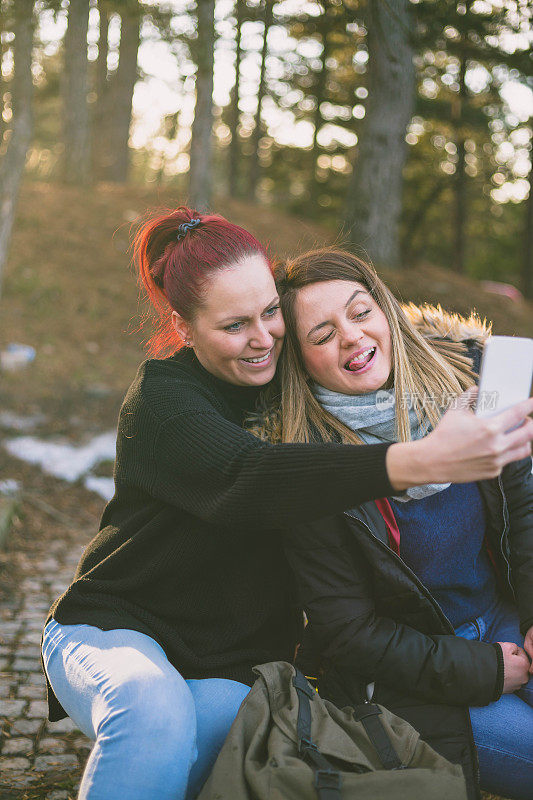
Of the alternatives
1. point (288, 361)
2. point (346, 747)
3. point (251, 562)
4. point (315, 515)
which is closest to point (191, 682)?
point (251, 562)

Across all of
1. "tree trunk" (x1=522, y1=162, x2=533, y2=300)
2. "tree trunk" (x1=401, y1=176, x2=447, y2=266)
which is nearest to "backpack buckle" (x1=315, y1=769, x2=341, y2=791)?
"tree trunk" (x1=401, y1=176, x2=447, y2=266)

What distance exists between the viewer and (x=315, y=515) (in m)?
2.02

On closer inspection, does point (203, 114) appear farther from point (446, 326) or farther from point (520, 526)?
point (520, 526)

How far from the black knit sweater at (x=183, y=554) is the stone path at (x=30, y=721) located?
1.99ft

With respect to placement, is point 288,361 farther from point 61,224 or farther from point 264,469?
point 61,224

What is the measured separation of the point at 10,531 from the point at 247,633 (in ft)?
11.9

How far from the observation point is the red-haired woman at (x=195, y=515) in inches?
78.2

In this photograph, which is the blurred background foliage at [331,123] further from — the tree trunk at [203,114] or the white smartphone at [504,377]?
the white smartphone at [504,377]

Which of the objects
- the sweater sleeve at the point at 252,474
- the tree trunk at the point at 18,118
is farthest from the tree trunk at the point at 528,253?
the sweater sleeve at the point at 252,474

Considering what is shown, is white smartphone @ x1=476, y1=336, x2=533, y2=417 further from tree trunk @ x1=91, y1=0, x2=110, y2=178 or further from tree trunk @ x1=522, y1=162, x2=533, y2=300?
tree trunk @ x1=91, y1=0, x2=110, y2=178

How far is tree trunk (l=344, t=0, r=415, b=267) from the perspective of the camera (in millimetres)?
10992

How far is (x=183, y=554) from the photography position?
96.5 inches

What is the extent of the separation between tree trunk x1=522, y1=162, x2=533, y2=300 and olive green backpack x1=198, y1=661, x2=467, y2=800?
16.5m

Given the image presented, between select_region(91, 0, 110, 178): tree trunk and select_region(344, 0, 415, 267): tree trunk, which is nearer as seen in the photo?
select_region(344, 0, 415, 267): tree trunk
